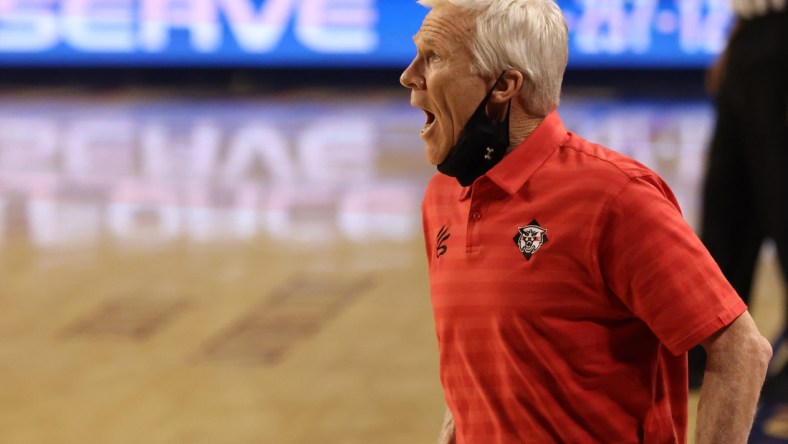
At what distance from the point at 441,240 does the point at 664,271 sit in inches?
13.8

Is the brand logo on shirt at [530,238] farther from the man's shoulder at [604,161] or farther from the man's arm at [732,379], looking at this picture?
the man's arm at [732,379]

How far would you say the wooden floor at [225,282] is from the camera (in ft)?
12.6

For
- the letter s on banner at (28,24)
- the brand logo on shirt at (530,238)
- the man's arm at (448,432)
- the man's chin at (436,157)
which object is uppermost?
the man's chin at (436,157)

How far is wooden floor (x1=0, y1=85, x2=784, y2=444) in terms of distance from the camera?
3.84m

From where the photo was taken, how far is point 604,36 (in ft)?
38.3

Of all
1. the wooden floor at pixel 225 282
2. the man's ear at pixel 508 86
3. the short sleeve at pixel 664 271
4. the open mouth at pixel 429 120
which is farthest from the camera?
the wooden floor at pixel 225 282

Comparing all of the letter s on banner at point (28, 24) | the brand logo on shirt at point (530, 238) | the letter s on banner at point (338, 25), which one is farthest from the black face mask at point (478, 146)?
the letter s on banner at point (28, 24)

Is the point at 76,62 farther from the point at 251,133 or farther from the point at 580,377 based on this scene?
the point at 580,377

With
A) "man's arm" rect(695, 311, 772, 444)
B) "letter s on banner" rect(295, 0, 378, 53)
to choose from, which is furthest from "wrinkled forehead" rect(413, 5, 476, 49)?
"letter s on banner" rect(295, 0, 378, 53)

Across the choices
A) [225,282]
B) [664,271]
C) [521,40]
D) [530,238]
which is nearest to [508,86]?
[521,40]

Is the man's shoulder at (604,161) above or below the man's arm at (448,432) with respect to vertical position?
above

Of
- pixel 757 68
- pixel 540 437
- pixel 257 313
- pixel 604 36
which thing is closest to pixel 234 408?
pixel 257 313

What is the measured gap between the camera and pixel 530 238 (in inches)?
58.9

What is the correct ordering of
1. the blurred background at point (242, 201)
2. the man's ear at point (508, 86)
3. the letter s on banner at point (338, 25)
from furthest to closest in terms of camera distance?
the letter s on banner at point (338, 25) < the blurred background at point (242, 201) < the man's ear at point (508, 86)
